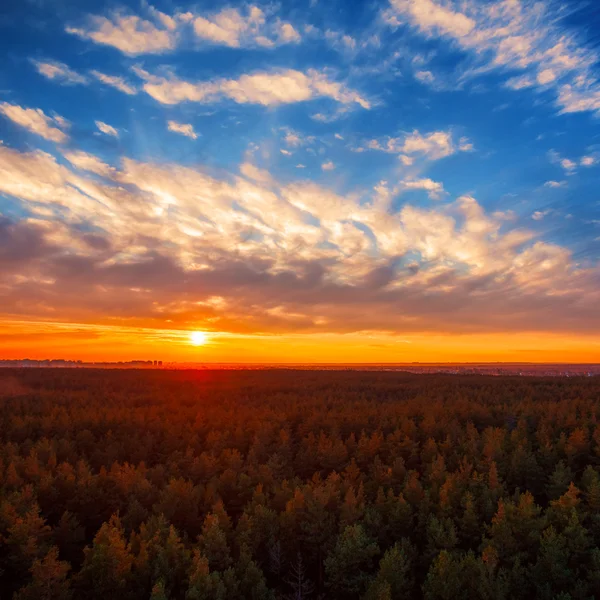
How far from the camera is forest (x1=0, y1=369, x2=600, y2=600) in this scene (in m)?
15.8

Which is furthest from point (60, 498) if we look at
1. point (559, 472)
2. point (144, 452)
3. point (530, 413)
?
point (530, 413)

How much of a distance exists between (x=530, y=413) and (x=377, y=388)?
31633 mm

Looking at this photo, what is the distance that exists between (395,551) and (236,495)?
10909 mm

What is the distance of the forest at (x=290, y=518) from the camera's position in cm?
1580

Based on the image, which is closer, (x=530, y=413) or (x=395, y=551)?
(x=395, y=551)

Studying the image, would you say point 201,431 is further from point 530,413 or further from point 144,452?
point 530,413

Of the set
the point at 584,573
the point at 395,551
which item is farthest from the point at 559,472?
the point at 395,551

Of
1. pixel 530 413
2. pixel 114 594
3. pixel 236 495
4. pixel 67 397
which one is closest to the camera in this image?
pixel 114 594

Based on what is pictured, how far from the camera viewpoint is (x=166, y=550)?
16094mm

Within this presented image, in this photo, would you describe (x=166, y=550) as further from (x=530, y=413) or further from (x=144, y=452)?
(x=530, y=413)

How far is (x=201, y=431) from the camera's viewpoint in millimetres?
39312

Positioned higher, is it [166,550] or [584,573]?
[166,550]

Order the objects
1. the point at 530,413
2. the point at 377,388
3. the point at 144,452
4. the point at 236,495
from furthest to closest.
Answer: the point at 377,388, the point at 530,413, the point at 144,452, the point at 236,495

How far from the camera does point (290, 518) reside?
64.6 feet
